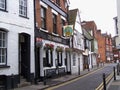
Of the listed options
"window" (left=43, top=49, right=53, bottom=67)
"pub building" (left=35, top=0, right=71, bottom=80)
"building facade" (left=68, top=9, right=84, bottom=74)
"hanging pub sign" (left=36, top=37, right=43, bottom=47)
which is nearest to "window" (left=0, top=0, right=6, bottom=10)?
"pub building" (left=35, top=0, right=71, bottom=80)

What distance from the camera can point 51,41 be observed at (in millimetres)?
27875

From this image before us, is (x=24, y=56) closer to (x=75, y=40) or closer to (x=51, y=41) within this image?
(x=51, y=41)

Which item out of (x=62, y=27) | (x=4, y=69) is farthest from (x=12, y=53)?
(x=62, y=27)

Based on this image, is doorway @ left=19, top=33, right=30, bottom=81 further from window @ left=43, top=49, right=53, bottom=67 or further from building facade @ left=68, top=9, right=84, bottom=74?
building facade @ left=68, top=9, right=84, bottom=74

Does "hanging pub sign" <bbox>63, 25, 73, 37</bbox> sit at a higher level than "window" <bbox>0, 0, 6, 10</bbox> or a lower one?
lower

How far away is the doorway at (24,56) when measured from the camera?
21844 millimetres

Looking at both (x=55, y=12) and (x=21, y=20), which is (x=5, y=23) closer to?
(x=21, y=20)

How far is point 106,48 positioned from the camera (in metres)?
105

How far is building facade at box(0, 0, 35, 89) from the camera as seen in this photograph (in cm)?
1908

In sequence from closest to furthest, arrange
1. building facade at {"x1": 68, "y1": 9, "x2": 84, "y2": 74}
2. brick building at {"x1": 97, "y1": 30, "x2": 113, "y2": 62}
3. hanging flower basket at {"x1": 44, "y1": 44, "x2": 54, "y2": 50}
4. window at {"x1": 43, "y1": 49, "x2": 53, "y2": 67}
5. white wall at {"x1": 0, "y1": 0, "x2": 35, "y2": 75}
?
white wall at {"x1": 0, "y1": 0, "x2": 35, "y2": 75}, hanging flower basket at {"x1": 44, "y1": 44, "x2": 54, "y2": 50}, window at {"x1": 43, "y1": 49, "x2": 53, "y2": 67}, building facade at {"x1": 68, "y1": 9, "x2": 84, "y2": 74}, brick building at {"x1": 97, "y1": 30, "x2": 113, "y2": 62}

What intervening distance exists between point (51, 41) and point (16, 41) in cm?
778

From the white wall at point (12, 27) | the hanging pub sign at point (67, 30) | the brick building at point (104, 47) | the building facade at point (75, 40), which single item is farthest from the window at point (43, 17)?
the brick building at point (104, 47)

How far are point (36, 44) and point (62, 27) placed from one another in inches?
388

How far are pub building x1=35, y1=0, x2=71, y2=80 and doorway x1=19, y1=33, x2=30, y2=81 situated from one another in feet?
4.11
